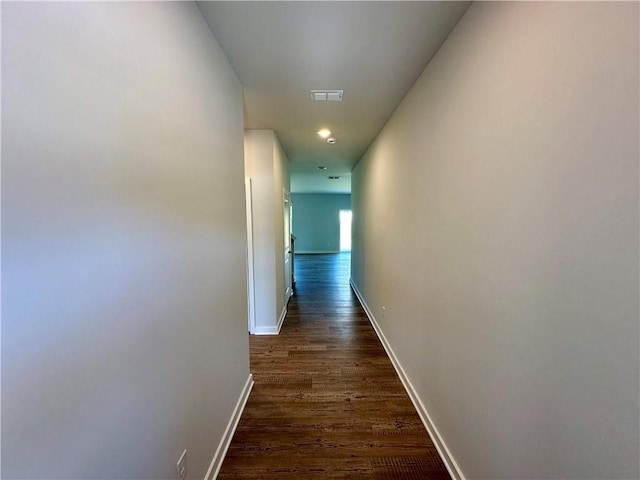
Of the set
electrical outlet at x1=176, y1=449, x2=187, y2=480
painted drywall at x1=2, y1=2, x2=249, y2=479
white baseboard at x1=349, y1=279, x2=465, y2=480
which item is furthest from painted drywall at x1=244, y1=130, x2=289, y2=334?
electrical outlet at x1=176, y1=449, x2=187, y2=480

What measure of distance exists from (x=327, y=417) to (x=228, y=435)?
0.70 meters

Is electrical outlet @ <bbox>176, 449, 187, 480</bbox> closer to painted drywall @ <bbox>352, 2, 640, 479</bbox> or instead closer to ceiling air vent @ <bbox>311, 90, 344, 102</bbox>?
painted drywall @ <bbox>352, 2, 640, 479</bbox>

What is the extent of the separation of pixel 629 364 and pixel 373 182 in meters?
3.24

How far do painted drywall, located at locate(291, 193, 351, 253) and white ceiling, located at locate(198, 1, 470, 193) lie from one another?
26.5 feet

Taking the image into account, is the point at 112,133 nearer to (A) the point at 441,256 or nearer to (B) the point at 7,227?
(B) the point at 7,227

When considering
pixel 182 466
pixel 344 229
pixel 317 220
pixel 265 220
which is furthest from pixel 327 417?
pixel 344 229

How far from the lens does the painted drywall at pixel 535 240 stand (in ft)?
2.19

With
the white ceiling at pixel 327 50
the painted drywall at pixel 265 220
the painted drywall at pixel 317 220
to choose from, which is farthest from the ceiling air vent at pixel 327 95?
the painted drywall at pixel 317 220

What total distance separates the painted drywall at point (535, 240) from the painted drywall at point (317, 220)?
922 cm

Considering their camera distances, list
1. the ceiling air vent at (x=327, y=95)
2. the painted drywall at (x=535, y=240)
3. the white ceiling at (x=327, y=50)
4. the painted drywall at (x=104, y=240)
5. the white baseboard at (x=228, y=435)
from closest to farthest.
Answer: the painted drywall at (x=104, y=240)
the painted drywall at (x=535, y=240)
the white ceiling at (x=327, y=50)
the white baseboard at (x=228, y=435)
the ceiling air vent at (x=327, y=95)

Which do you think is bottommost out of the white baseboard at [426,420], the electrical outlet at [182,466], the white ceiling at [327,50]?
the white baseboard at [426,420]

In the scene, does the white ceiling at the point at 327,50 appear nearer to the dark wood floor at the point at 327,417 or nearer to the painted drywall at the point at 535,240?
the painted drywall at the point at 535,240

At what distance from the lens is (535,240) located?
2.99ft

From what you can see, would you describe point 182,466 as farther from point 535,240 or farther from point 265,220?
point 265,220
